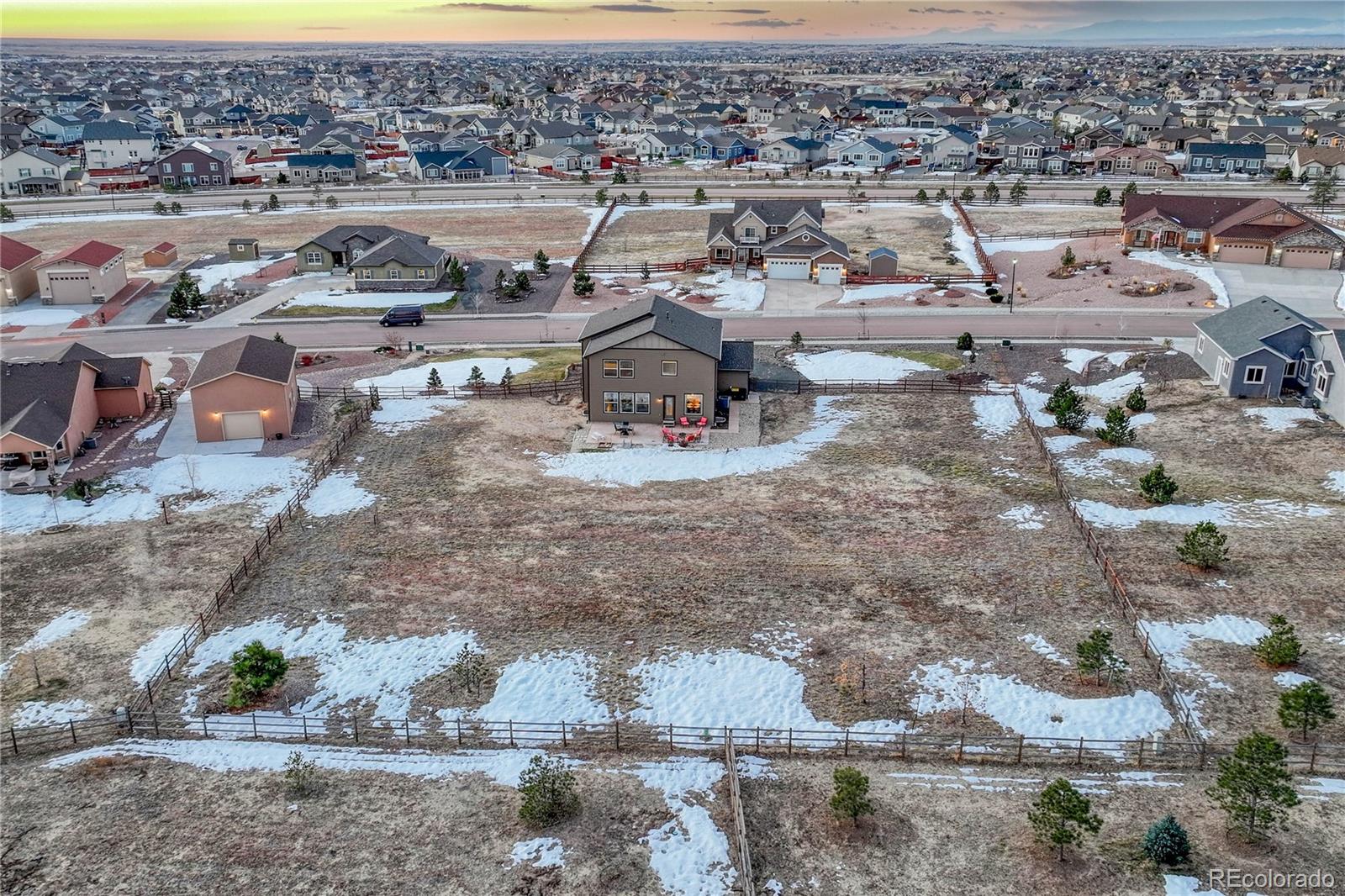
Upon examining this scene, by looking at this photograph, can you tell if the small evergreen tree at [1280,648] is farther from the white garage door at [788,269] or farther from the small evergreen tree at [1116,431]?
the white garage door at [788,269]

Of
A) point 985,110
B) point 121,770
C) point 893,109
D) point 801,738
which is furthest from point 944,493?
point 985,110

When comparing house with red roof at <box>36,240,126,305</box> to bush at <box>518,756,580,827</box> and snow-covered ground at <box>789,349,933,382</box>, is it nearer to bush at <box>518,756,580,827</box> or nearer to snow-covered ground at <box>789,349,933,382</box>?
snow-covered ground at <box>789,349,933,382</box>

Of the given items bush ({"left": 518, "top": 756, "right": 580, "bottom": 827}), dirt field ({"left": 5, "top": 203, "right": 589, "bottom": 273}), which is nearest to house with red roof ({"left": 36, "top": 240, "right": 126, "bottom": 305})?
dirt field ({"left": 5, "top": 203, "right": 589, "bottom": 273})

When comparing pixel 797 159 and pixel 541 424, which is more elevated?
pixel 797 159

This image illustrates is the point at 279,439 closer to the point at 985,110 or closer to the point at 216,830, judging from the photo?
the point at 216,830

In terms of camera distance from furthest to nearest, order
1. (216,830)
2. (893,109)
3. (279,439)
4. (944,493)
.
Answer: (893,109) < (279,439) < (944,493) < (216,830)

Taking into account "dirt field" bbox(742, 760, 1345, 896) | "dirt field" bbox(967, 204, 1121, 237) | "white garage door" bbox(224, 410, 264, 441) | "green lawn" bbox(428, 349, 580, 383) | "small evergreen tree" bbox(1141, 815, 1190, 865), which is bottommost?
"dirt field" bbox(742, 760, 1345, 896)

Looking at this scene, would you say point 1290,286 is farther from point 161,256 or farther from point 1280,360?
point 161,256
